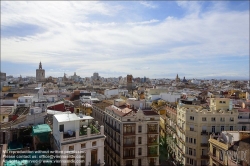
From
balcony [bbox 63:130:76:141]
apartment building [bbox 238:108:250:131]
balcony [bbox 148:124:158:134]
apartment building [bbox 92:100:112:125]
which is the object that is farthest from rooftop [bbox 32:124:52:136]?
apartment building [bbox 238:108:250:131]

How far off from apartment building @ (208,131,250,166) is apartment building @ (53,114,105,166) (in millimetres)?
17570

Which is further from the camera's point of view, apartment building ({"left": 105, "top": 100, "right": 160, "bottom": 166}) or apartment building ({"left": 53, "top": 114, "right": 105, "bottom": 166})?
apartment building ({"left": 105, "top": 100, "right": 160, "bottom": 166})

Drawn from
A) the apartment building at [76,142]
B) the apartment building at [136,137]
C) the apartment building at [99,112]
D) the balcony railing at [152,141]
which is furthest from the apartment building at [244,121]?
the apartment building at [76,142]

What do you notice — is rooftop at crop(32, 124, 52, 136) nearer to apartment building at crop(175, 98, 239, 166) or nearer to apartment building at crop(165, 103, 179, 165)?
apartment building at crop(175, 98, 239, 166)

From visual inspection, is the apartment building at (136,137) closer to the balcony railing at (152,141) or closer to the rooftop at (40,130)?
the balcony railing at (152,141)

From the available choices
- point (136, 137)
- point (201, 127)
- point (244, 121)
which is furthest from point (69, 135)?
point (244, 121)

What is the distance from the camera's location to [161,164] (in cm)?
5144

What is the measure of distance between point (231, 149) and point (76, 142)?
20.9 metres

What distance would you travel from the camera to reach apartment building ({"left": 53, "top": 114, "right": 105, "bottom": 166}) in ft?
90.5

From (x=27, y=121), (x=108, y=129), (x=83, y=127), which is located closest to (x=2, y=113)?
(x=27, y=121)

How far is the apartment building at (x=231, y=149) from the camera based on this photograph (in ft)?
99.4

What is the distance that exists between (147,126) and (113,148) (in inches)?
329

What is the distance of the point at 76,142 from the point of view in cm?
2820

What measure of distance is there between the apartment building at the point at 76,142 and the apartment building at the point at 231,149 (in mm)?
17570
